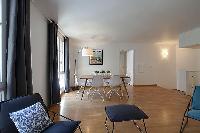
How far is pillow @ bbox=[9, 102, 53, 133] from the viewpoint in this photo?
2.33 meters

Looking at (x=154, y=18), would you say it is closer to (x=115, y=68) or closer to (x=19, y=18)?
(x=19, y=18)

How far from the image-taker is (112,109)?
342 centimetres

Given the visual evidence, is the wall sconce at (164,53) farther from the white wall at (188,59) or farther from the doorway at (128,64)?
the doorway at (128,64)

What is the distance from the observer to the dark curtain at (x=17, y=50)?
2895 mm

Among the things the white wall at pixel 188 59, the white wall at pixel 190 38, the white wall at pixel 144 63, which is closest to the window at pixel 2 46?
the white wall at pixel 190 38

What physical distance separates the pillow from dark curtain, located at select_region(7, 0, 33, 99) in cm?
51

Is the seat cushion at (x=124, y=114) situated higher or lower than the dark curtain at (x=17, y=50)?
lower

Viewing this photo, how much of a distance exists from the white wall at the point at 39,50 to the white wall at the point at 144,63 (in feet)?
18.9

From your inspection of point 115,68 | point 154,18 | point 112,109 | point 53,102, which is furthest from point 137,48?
point 112,109

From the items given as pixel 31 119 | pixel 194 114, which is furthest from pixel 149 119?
pixel 31 119

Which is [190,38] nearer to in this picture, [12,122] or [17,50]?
[17,50]

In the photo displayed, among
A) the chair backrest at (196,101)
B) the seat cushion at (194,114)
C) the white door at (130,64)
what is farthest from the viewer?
the white door at (130,64)

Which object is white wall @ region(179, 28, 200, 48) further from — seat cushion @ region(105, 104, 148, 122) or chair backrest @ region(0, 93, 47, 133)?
chair backrest @ region(0, 93, 47, 133)

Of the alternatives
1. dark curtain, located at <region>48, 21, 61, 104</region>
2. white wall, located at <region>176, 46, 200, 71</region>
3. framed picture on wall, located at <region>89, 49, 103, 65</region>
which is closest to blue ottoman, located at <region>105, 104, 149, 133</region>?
dark curtain, located at <region>48, 21, 61, 104</region>
